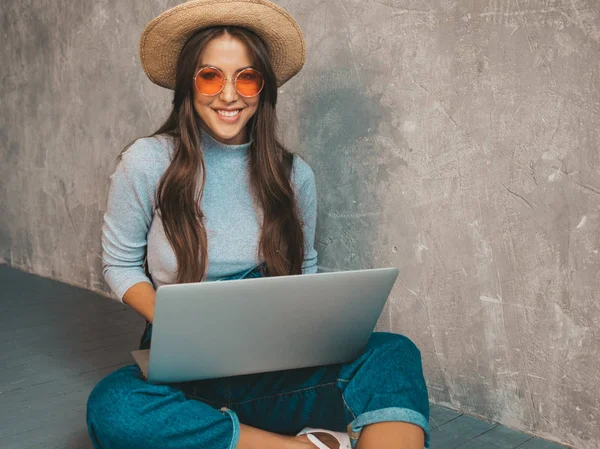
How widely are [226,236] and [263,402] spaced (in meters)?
0.42

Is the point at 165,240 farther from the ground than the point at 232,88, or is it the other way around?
the point at 232,88

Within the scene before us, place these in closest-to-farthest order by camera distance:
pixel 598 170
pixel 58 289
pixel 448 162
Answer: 1. pixel 598 170
2. pixel 448 162
3. pixel 58 289

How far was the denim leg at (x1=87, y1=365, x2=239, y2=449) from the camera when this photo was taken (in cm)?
141

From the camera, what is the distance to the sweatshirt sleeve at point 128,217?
170cm

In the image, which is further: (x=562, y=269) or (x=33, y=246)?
(x=33, y=246)

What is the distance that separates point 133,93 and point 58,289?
114 centimetres

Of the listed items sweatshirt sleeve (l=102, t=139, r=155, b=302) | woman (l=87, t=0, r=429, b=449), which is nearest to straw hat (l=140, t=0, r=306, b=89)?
woman (l=87, t=0, r=429, b=449)

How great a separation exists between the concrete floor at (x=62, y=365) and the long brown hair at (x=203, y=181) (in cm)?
63

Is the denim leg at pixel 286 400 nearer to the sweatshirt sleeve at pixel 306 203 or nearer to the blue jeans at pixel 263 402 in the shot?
the blue jeans at pixel 263 402

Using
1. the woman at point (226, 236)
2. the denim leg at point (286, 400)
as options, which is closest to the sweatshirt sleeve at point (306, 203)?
the woman at point (226, 236)

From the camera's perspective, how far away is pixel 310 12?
90.7 inches

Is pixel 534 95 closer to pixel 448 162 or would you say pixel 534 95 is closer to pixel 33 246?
pixel 448 162

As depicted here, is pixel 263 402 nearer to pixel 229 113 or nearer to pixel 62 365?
pixel 229 113

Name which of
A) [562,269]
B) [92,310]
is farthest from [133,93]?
[562,269]
